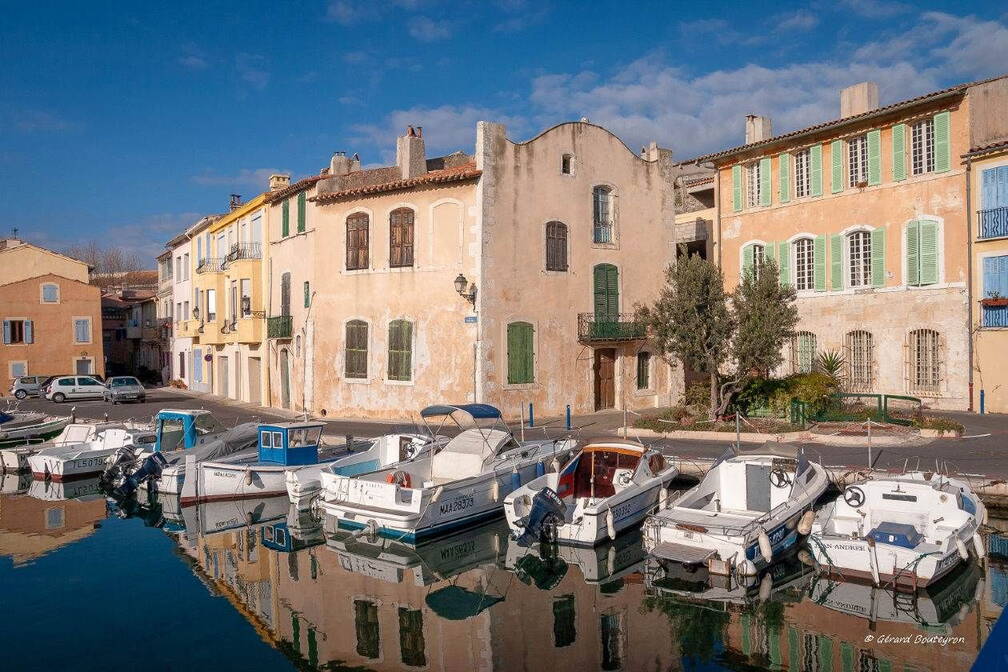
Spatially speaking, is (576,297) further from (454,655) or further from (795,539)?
(454,655)

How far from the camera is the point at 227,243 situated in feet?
131

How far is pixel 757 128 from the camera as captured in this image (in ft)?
103

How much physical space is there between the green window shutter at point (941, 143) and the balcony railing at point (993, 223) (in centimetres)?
188

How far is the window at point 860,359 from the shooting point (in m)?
27.3

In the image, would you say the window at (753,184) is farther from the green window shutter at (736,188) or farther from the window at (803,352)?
the window at (803,352)

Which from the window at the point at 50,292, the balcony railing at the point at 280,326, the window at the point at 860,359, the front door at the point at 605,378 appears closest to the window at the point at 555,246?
the front door at the point at 605,378

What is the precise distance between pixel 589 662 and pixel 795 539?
609 cm

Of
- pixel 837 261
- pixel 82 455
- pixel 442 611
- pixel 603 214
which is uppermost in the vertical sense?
pixel 603 214

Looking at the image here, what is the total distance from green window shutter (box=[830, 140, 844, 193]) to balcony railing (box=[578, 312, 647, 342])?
818cm

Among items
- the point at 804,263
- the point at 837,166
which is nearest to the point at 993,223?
the point at 837,166

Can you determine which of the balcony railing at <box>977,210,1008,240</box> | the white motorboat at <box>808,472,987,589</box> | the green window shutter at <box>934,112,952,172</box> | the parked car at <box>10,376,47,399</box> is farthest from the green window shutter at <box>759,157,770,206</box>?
the parked car at <box>10,376,47,399</box>

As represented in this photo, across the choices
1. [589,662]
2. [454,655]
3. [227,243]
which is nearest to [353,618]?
[454,655]

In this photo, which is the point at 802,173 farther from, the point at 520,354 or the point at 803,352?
the point at 520,354

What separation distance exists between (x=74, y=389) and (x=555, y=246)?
2544 cm
